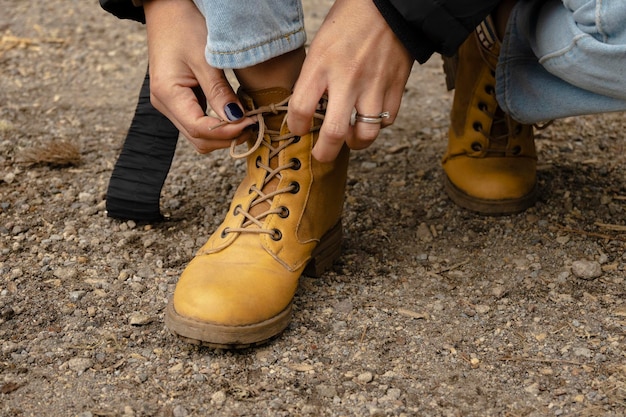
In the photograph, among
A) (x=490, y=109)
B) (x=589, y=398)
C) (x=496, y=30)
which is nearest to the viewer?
(x=589, y=398)

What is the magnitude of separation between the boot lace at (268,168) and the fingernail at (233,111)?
25mm

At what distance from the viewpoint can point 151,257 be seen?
1673mm

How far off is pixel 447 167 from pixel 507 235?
0.24 meters

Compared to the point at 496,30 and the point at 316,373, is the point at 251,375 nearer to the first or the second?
the point at 316,373

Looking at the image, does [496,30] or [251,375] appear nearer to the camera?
[251,375]

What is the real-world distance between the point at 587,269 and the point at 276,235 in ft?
2.15

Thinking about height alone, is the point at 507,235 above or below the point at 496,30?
below

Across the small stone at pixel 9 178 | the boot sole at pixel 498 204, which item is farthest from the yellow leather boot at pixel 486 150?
the small stone at pixel 9 178

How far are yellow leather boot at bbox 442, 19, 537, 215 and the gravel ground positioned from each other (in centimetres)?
5

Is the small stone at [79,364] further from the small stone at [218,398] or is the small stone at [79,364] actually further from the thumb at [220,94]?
the thumb at [220,94]

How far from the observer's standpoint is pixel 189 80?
1.43 metres

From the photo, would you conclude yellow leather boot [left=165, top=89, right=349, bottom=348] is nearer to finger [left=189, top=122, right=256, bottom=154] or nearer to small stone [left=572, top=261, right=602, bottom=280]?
finger [left=189, top=122, right=256, bottom=154]

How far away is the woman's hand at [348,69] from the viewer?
4.11ft

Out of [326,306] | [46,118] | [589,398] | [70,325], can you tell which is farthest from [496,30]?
[46,118]
